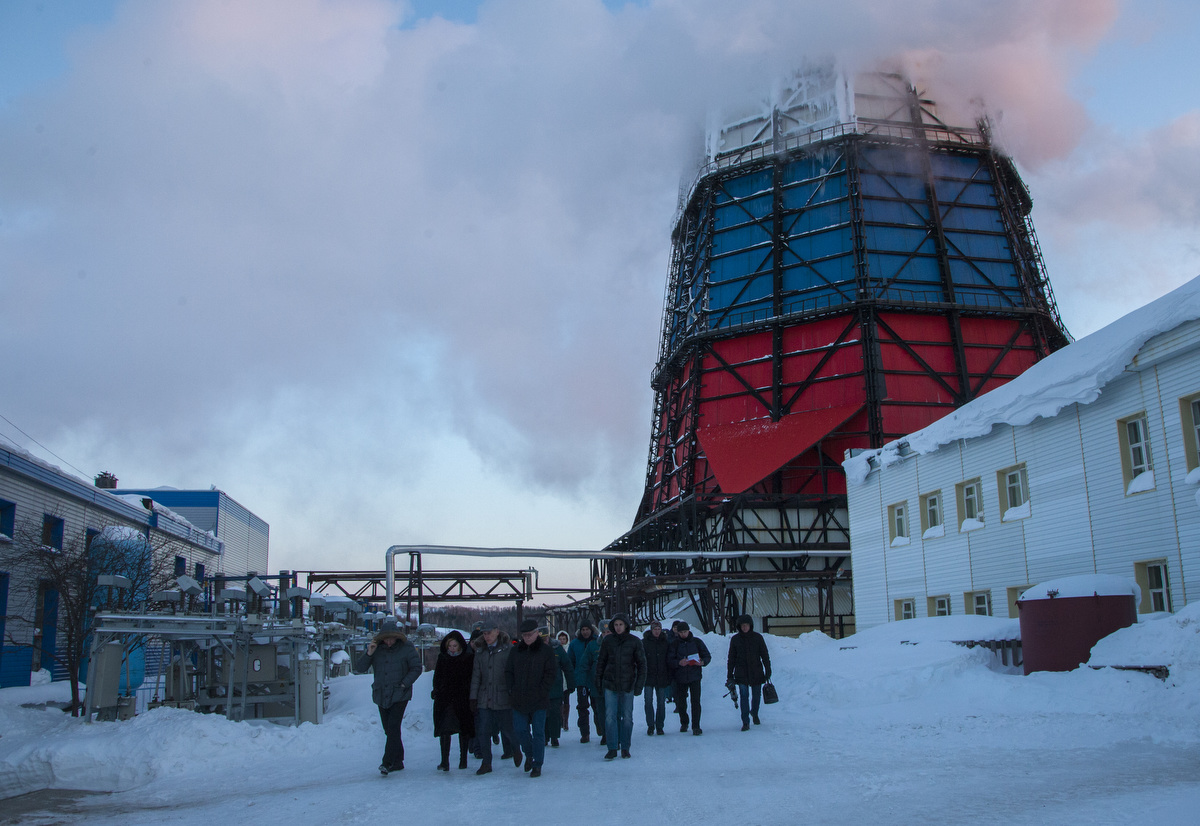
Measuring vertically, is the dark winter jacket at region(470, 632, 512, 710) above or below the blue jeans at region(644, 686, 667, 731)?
above

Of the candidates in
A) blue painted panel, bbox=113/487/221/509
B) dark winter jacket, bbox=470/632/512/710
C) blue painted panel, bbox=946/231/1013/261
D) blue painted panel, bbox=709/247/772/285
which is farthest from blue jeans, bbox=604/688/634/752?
blue painted panel, bbox=113/487/221/509

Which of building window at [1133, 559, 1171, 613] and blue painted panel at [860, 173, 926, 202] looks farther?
blue painted panel at [860, 173, 926, 202]

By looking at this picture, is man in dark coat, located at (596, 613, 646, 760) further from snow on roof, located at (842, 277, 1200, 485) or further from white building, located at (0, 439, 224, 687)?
white building, located at (0, 439, 224, 687)

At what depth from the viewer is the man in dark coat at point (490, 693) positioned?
977cm

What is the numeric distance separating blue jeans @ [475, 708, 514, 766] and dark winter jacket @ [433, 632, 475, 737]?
0.21 m

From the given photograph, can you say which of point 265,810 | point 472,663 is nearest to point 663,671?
point 472,663

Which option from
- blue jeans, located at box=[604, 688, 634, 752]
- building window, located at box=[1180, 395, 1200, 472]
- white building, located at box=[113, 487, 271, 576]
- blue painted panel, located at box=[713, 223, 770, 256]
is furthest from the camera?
white building, located at box=[113, 487, 271, 576]

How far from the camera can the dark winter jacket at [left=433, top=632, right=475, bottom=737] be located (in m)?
10.0

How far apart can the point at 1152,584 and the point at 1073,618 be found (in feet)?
13.8

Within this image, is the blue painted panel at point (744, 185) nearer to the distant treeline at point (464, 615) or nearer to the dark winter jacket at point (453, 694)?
the dark winter jacket at point (453, 694)

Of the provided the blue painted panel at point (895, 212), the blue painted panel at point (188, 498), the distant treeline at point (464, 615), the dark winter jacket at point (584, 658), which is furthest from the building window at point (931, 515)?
the distant treeline at point (464, 615)

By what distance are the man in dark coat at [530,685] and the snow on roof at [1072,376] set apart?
12.1 meters

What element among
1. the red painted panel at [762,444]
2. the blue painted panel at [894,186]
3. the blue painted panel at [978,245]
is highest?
the blue painted panel at [894,186]

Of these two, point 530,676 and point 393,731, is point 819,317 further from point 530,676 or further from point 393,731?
point 393,731
